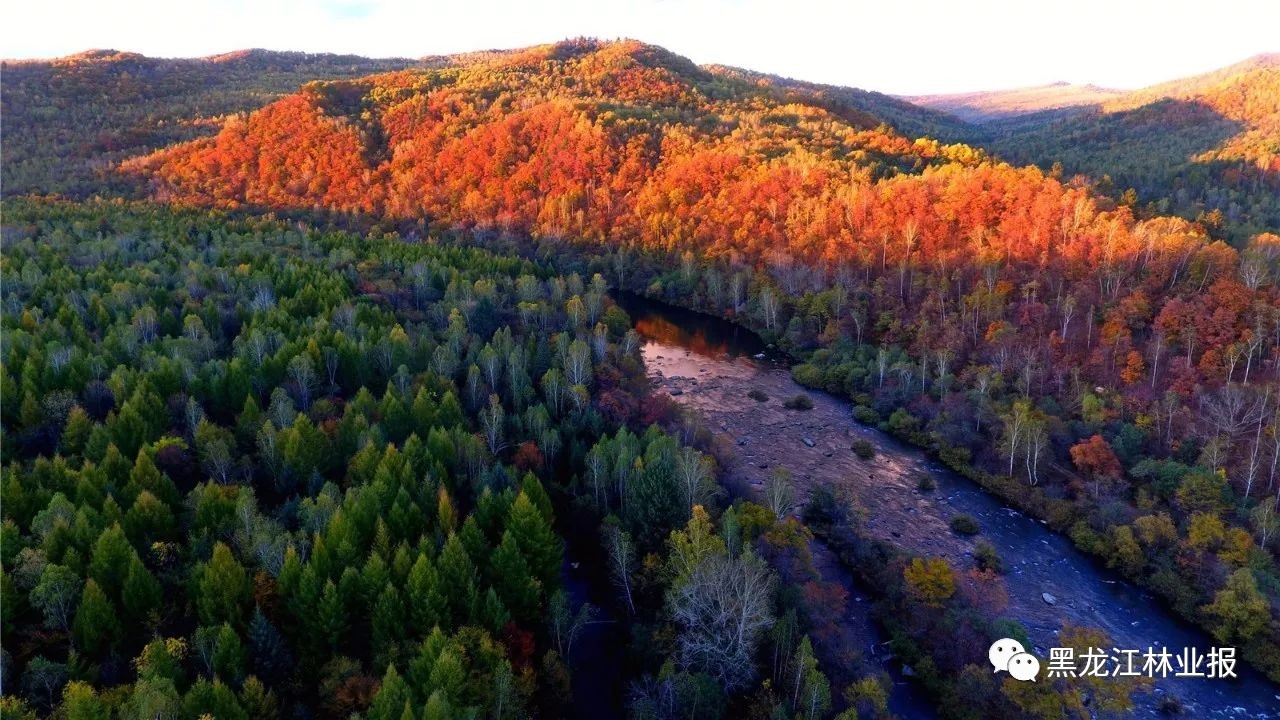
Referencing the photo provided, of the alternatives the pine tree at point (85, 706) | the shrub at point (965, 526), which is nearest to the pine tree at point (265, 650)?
the pine tree at point (85, 706)

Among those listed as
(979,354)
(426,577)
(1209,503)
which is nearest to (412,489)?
(426,577)

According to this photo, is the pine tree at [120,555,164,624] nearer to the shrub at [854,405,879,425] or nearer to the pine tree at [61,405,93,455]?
the pine tree at [61,405,93,455]

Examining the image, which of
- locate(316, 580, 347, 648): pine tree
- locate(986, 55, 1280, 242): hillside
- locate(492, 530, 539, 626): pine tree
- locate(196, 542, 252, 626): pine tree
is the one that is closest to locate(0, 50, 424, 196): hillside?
locate(196, 542, 252, 626): pine tree

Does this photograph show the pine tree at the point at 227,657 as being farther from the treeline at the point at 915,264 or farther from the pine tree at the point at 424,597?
the treeline at the point at 915,264

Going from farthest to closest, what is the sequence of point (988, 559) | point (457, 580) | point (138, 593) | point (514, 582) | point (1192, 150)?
point (1192, 150) → point (988, 559) → point (514, 582) → point (457, 580) → point (138, 593)

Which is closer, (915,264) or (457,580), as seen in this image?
(457,580)

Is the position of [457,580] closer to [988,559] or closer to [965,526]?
[988,559]

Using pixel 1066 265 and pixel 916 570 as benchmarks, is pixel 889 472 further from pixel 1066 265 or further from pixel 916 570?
pixel 1066 265

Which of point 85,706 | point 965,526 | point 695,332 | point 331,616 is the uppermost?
point 85,706

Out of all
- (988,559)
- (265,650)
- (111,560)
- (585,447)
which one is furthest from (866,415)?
(111,560)

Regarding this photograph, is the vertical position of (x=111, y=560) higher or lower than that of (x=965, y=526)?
higher
